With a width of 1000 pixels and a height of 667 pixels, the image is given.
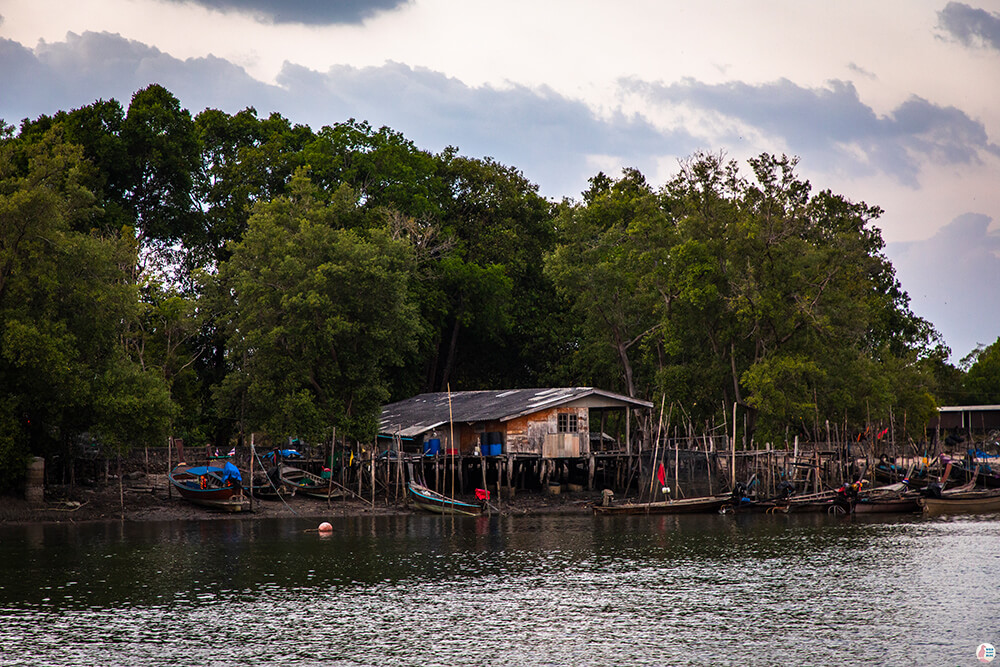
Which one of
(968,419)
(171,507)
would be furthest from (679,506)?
(968,419)

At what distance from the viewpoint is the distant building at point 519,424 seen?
195 feet

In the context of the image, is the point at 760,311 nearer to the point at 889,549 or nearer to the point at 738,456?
the point at 738,456

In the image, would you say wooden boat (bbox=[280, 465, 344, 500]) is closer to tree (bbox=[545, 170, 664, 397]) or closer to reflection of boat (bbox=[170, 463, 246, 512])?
reflection of boat (bbox=[170, 463, 246, 512])

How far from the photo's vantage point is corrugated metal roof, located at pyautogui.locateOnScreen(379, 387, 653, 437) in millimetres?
59531

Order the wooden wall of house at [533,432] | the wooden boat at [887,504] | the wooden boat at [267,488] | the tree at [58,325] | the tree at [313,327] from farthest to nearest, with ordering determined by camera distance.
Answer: the wooden wall of house at [533,432], the wooden boat at [267,488], the tree at [313,327], the wooden boat at [887,504], the tree at [58,325]

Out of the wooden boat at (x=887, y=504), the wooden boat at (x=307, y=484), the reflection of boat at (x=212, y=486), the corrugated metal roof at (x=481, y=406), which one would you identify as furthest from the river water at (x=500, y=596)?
the corrugated metal roof at (x=481, y=406)

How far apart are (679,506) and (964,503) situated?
1694cm

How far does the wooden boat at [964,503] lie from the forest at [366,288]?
8212 mm

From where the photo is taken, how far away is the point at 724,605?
89.4 ft

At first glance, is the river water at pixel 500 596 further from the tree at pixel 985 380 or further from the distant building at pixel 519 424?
the tree at pixel 985 380

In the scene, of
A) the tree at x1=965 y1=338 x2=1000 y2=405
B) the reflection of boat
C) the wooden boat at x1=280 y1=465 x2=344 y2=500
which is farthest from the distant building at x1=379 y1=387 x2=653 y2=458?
the tree at x1=965 y1=338 x2=1000 y2=405

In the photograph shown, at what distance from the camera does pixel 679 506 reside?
53344 mm

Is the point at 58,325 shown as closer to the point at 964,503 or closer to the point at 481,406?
the point at 481,406

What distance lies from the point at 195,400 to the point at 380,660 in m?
45.6
